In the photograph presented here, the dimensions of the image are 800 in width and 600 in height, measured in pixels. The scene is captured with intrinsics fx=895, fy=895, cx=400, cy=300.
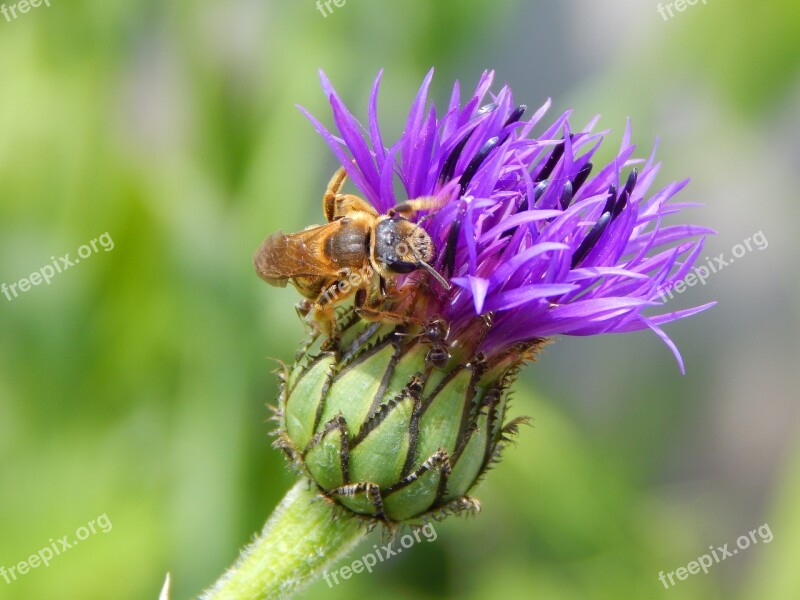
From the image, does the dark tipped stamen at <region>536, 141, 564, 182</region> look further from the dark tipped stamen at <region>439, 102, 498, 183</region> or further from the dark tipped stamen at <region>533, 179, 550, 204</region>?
the dark tipped stamen at <region>439, 102, 498, 183</region>

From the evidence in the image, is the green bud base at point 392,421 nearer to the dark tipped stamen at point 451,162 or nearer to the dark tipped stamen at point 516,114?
the dark tipped stamen at point 451,162

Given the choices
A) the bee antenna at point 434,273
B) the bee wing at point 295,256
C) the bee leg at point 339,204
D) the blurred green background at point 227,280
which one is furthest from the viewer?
the blurred green background at point 227,280

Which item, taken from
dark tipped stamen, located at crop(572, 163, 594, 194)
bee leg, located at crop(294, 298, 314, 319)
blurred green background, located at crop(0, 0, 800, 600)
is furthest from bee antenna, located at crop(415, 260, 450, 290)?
blurred green background, located at crop(0, 0, 800, 600)

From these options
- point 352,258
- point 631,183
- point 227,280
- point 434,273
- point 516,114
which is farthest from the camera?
point 227,280

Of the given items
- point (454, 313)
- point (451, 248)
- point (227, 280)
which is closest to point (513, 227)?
point (451, 248)

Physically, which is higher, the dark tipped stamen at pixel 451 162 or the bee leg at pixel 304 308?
the dark tipped stamen at pixel 451 162

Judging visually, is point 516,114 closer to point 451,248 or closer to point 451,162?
point 451,162

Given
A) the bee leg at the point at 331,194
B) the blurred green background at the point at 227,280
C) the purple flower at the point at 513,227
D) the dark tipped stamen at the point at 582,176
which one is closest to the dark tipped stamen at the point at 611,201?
the purple flower at the point at 513,227

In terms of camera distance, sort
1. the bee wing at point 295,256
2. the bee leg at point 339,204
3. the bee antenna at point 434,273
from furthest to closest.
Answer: the bee leg at point 339,204
the bee wing at point 295,256
the bee antenna at point 434,273
